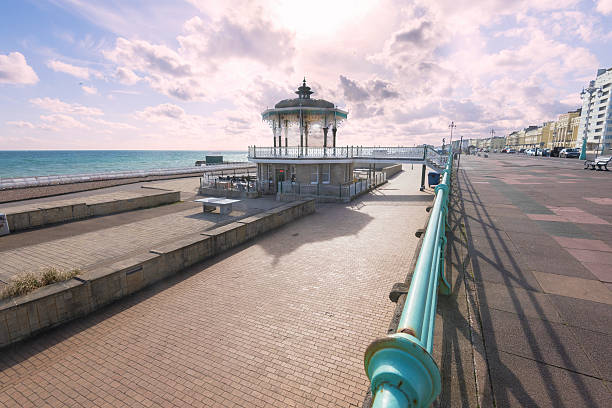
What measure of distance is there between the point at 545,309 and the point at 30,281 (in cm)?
948

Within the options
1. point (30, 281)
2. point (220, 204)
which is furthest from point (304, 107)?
point (30, 281)

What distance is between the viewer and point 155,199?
2034cm

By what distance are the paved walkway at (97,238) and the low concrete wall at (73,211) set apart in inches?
28.8

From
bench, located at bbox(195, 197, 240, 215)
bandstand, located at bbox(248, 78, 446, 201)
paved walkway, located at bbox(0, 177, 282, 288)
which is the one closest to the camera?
paved walkway, located at bbox(0, 177, 282, 288)

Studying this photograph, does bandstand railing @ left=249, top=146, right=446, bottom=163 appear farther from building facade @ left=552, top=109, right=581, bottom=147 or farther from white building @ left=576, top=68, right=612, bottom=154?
building facade @ left=552, top=109, right=581, bottom=147

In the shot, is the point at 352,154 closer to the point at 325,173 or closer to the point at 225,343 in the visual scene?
the point at 325,173

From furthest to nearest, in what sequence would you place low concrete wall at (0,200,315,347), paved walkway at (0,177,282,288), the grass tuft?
paved walkway at (0,177,282,288) < the grass tuft < low concrete wall at (0,200,315,347)

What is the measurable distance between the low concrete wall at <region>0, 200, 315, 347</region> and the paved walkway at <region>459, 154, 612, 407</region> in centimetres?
794

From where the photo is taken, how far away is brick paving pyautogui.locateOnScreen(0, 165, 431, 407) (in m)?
4.50

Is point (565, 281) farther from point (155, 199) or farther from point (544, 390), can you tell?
point (155, 199)

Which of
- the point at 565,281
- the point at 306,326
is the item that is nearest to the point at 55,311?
the point at 306,326

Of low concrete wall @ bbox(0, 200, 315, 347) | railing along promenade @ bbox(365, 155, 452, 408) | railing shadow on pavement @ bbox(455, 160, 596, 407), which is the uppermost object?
railing along promenade @ bbox(365, 155, 452, 408)

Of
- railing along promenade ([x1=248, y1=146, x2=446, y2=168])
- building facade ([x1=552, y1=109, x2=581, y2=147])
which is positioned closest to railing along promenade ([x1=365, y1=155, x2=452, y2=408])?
railing along promenade ([x1=248, y1=146, x2=446, y2=168])

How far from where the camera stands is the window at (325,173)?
993 inches
